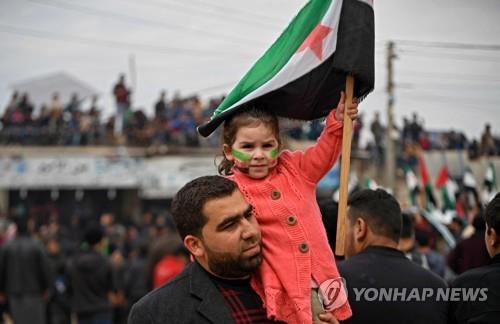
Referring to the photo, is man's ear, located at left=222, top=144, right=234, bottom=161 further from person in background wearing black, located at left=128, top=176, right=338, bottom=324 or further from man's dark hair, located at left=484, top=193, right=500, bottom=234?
man's dark hair, located at left=484, top=193, right=500, bottom=234

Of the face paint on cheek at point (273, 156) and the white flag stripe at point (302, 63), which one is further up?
the white flag stripe at point (302, 63)

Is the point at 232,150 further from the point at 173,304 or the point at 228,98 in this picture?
the point at 173,304

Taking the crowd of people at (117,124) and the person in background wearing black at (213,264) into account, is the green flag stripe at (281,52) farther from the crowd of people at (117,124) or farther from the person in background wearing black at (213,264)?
the crowd of people at (117,124)

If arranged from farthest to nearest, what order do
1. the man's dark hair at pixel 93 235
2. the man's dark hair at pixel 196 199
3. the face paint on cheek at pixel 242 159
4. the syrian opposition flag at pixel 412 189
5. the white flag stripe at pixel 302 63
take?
the syrian opposition flag at pixel 412 189, the man's dark hair at pixel 93 235, the white flag stripe at pixel 302 63, the face paint on cheek at pixel 242 159, the man's dark hair at pixel 196 199

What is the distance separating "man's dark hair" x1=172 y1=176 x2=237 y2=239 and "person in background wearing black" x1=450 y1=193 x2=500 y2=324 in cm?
144

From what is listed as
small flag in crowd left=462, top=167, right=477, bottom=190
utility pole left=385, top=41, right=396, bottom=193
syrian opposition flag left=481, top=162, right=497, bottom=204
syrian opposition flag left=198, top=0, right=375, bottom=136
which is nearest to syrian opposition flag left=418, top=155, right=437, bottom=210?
small flag in crowd left=462, top=167, right=477, bottom=190

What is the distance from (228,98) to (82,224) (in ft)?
60.5

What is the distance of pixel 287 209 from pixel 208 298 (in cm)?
55

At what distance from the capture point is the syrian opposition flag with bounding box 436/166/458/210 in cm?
1370

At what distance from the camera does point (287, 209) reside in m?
3.43

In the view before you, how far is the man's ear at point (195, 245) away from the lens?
3.28 m

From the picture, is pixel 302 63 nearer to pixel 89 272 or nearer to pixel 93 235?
pixel 93 235

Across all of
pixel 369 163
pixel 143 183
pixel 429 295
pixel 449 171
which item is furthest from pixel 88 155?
pixel 429 295

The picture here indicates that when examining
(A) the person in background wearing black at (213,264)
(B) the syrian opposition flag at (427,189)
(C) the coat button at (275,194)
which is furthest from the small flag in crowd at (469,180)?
(A) the person in background wearing black at (213,264)
